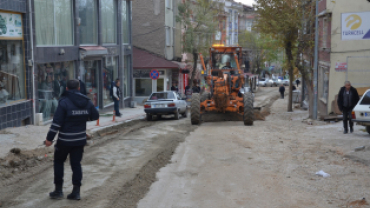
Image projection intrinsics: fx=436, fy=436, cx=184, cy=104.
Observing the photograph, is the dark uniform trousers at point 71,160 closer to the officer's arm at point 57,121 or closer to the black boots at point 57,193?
the black boots at point 57,193

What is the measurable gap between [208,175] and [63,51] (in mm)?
11564

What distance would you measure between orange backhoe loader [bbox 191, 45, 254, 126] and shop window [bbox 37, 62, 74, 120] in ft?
18.3

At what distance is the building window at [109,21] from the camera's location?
961 inches

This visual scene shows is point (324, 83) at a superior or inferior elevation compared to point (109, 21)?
inferior

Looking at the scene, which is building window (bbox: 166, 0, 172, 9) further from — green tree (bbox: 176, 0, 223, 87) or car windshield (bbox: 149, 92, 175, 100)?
car windshield (bbox: 149, 92, 175, 100)

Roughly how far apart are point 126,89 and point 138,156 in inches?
738

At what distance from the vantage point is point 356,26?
19859 mm

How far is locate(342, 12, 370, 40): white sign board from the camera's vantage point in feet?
64.4

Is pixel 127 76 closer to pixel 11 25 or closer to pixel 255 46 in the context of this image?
pixel 11 25

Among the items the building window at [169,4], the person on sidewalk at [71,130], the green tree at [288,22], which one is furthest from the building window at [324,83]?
the person on sidewalk at [71,130]

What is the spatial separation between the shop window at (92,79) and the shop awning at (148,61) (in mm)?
10313

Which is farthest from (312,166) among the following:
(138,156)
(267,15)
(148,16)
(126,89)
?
(148,16)

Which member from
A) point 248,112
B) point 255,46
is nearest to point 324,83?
point 248,112

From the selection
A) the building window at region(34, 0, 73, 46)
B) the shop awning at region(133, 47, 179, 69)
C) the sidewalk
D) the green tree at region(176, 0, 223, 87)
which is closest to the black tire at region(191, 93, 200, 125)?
the sidewalk
